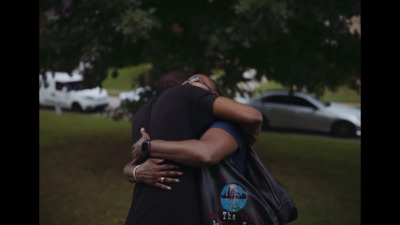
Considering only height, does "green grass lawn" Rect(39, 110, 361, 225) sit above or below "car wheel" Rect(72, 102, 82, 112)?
below

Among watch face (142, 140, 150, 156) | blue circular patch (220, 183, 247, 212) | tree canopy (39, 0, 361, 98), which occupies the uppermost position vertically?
tree canopy (39, 0, 361, 98)

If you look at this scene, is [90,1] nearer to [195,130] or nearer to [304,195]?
[304,195]

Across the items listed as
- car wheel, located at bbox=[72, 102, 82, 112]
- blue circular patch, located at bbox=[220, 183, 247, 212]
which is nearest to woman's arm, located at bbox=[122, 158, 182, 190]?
blue circular patch, located at bbox=[220, 183, 247, 212]

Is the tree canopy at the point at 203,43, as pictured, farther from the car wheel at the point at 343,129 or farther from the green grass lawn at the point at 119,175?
the car wheel at the point at 343,129

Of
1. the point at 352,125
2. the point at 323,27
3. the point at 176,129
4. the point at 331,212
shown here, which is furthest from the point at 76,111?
the point at 176,129

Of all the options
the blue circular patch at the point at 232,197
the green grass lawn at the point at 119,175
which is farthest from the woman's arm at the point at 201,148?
the green grass lawn at the point at 119,175

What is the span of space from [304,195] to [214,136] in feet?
18.6

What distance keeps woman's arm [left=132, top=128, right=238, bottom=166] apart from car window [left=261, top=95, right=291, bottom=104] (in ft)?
43.4

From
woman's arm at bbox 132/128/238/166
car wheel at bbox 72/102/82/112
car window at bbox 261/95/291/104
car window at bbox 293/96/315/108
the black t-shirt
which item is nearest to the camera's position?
woman's arm at bbox 132/128/238/166

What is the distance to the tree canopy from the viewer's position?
25.0ft

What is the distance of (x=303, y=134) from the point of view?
15367 mm

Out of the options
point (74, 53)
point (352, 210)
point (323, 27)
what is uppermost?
point (323, 27)

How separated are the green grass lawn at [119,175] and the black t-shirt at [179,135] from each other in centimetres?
411

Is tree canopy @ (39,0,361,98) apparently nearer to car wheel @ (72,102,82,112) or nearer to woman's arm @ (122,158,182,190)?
woman's arm @ (122,158,182,190)
